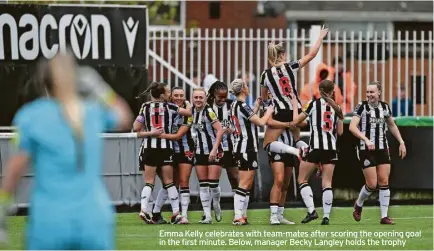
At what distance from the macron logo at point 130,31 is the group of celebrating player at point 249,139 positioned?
17.0 feet

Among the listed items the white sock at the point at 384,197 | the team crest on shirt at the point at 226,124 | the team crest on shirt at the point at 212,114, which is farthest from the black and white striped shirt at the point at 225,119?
the white sock at the point at 384,197

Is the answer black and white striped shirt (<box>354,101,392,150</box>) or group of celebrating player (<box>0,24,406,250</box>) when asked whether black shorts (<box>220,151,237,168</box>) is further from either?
black and white striped shirt (<box>354,101,392,150</box>)

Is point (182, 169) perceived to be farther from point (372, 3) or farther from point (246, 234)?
point (372, 3)

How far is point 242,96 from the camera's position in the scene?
16.5 metres

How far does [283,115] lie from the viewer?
16.2 m

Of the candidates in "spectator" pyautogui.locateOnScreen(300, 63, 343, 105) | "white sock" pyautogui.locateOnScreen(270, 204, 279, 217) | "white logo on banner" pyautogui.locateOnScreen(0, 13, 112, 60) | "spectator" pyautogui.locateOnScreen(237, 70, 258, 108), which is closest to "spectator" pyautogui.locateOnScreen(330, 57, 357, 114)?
"spectator" pyautogui.locateOnScreen(300, 63, 343, 105)

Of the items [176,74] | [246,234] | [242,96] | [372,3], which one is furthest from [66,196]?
[372,3]

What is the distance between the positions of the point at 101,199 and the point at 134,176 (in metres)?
13.3

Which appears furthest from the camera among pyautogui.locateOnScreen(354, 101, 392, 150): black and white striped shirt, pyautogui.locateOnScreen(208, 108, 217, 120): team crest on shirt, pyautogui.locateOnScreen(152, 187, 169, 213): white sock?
pyautogui.locateOnScreen(152, 187, 169, 213): white sock

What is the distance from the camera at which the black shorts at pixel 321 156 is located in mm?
16344

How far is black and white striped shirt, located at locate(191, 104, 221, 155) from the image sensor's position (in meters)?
16.9

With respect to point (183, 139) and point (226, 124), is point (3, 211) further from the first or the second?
point (183, 139)

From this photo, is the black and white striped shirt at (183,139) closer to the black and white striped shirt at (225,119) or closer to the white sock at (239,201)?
the black and white striped shirt at (225,119)

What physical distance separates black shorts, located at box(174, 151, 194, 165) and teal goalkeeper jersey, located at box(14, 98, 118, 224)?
9.67m
